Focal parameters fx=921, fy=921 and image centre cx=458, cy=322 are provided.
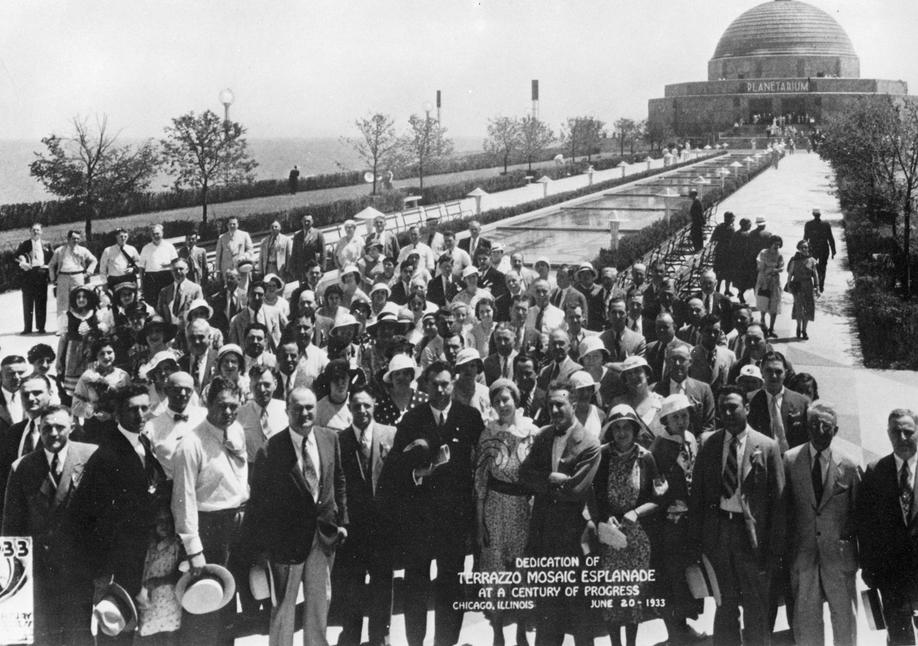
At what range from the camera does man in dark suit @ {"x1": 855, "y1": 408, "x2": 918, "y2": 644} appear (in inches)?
191

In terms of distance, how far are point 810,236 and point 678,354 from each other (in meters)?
7.82

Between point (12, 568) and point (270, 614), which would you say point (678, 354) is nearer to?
point (270, 614)

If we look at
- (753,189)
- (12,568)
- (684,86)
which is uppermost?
(684,86)

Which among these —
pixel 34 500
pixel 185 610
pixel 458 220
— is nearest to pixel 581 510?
pixel 185 610

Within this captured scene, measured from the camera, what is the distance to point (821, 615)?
197 inches

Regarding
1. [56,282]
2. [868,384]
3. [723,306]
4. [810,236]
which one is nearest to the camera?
[723,306]

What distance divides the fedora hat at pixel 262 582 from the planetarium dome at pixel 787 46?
8373 centimetres

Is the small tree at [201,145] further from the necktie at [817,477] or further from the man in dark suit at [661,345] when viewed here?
the necktie at [817,477]

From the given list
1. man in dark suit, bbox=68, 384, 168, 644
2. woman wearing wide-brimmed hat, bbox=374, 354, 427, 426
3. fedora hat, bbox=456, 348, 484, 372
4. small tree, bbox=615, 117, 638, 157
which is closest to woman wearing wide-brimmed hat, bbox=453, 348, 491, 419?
fedora hat, bbox=456, 348, 484, 372

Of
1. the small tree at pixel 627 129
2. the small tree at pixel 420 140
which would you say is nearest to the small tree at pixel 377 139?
the small tree at pixel 420 140

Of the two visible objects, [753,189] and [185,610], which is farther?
[753,189]

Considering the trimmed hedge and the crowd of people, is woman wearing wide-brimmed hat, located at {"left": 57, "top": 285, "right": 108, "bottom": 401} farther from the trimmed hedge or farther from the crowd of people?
the trimmed hedge

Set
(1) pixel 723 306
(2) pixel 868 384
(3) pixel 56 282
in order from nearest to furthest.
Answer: (1) pixel 723 306
(2) pixel 868 384
(3) pixel 56 282

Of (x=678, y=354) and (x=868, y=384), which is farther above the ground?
(x=678, y=354)
